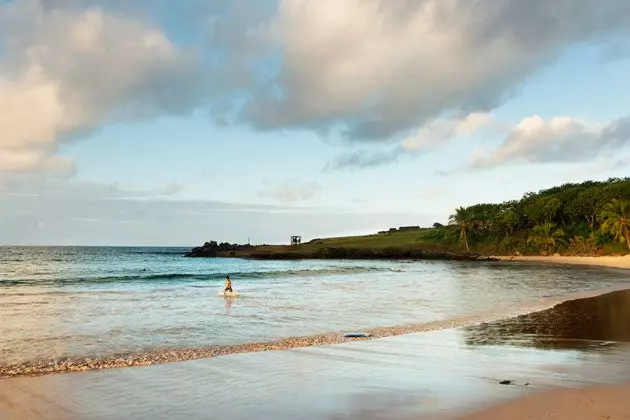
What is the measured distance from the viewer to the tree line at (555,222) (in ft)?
325

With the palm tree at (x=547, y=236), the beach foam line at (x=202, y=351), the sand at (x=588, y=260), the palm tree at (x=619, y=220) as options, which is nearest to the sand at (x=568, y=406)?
the beach foam line at (x=202, y=351)

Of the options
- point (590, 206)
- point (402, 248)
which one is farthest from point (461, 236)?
point (590, 206)

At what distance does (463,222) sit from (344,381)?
127 meters

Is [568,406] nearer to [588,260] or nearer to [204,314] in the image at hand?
[204,314]

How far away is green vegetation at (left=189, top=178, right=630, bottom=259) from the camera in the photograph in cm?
10131

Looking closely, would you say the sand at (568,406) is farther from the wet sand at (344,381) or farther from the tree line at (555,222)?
the tree line at (555,222)

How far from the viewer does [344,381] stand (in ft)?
37.4

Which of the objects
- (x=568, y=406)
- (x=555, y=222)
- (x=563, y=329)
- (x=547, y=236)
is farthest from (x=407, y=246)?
(x=568, y=406)

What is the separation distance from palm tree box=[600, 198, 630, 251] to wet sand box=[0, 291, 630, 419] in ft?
284

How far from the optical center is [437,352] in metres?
15.0

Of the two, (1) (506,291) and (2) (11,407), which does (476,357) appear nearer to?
(2) (11,407)

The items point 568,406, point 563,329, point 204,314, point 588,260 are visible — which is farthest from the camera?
point 588,260

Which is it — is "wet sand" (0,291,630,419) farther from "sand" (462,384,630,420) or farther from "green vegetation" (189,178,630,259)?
"green vegetation" (189,178,630,259)

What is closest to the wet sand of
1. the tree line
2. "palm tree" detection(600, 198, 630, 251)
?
"palm tree" detection(600, 198, 630, 251)
